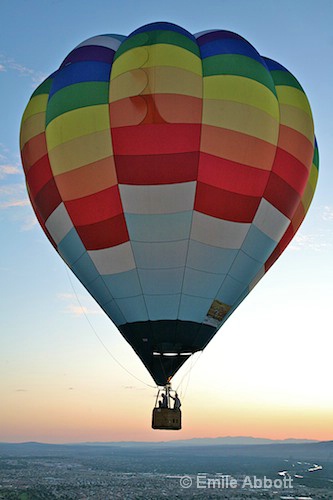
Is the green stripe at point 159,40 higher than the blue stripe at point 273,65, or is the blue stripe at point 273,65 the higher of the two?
the blue stripe at point 273,65

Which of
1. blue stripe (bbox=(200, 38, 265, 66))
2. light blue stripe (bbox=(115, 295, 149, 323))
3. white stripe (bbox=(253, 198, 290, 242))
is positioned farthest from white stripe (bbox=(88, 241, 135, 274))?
blue stripe (bbox=(200, 38, 265, 66))

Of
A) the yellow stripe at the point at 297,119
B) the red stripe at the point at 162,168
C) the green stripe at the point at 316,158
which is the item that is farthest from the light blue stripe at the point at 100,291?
the green stripe at the point at 316,158

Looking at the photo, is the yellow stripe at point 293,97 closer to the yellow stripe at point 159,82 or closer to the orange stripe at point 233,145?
the orange stripe at point 233,145

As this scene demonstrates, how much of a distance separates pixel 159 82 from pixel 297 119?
282 centimetres

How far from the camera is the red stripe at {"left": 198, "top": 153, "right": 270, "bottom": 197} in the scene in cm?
959

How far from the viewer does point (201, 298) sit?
9.91 metres

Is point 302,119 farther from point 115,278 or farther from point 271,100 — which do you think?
point 115,278

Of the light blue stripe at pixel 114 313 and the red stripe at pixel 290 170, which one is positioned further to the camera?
the red stripe at pixel 290 170

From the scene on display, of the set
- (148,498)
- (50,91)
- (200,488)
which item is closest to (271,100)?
(50,91)

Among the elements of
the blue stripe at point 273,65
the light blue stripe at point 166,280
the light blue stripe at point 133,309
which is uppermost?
the blue stripe at point 273,65

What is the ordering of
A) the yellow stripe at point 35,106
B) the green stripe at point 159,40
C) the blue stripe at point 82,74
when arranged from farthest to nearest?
the yellow stripe at point 35,106 → the blue stripe at point 82,74 → the green stripe at point 159,40

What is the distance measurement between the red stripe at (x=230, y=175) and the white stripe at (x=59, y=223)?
2633 mm

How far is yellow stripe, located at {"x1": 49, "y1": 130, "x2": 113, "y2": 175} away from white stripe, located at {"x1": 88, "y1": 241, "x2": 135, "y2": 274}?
154 cm

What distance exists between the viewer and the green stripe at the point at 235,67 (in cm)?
994
